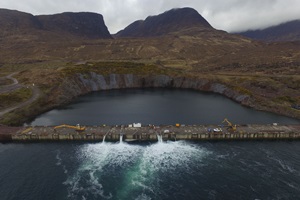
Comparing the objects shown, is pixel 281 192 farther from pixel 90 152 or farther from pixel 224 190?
pixel 90 152

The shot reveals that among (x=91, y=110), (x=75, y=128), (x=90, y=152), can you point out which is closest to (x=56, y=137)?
(x=75, y=128)

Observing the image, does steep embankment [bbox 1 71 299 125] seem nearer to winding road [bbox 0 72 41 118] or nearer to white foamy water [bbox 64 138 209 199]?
winding road [bbox 0 72 41 118]

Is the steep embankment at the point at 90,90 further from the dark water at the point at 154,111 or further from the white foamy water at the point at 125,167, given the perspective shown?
the white foamy water at the point at 125,167

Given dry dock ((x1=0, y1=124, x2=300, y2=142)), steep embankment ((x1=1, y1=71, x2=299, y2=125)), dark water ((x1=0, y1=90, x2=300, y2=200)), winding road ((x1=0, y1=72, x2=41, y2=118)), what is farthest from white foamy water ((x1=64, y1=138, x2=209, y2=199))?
winding road ((x1=0, y1=72, x2=41, y2=118))

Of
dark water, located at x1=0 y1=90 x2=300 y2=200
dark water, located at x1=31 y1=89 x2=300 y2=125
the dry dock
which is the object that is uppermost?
dark water, located at x1=31 y1=89 x2=300 y2=125

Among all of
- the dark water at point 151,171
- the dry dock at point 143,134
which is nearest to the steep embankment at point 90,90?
the dry dock at point 143,134

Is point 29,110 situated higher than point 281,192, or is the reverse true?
point 29,110

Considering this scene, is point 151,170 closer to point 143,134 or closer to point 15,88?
point 143,134

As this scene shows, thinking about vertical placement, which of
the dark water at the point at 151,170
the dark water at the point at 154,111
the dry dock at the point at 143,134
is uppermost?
the dark water at the point at 154,111
